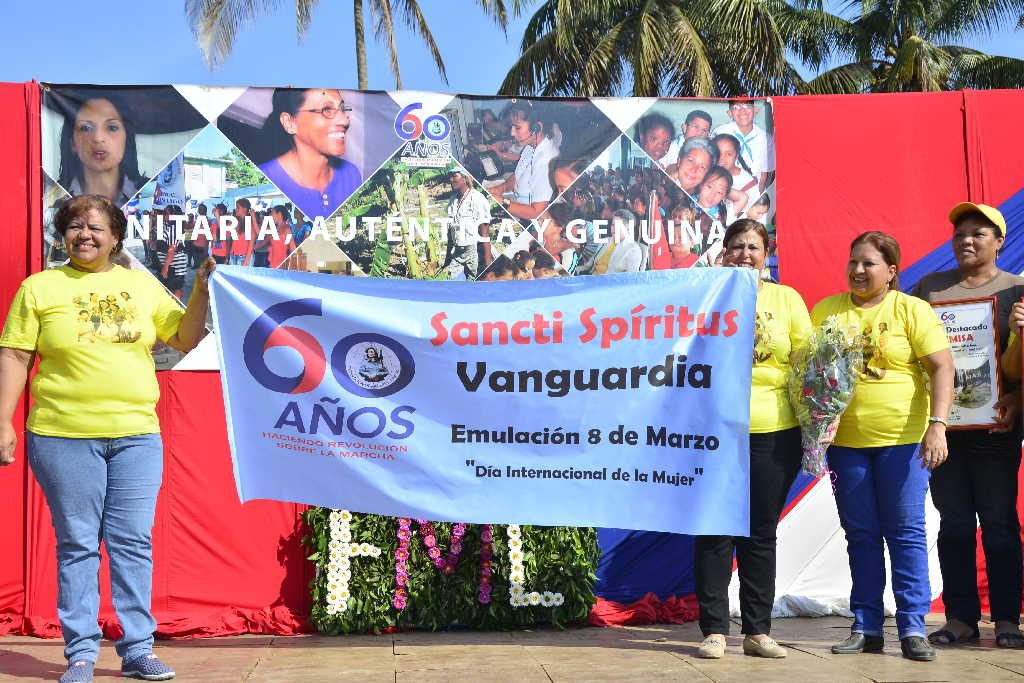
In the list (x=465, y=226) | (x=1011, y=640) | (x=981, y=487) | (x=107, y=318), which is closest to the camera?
(x=107, y=318)

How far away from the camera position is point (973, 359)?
14.2ft

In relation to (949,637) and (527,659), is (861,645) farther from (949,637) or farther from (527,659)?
(527,659)

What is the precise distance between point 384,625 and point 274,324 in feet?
5.24

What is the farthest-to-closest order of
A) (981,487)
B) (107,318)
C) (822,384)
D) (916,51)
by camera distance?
(916,51) → (981,487) → (822,384) → (107,318)

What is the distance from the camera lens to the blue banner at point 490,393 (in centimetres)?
397

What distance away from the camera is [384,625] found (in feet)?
15.7

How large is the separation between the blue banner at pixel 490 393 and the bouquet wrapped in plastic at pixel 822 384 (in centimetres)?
24

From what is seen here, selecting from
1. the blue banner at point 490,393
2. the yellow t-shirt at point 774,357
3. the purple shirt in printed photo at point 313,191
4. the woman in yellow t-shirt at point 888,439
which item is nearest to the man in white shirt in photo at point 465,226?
the purple shirt in printed photo at point 313,191

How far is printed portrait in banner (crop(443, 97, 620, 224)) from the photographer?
17.1 ft

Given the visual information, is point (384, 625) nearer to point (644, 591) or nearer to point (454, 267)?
point (644, 591)

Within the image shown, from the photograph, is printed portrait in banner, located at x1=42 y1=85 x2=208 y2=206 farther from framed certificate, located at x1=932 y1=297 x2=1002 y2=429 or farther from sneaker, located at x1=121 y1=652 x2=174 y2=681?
framed certificate, located at x1=932 y1=297 x2=1002 y2=429

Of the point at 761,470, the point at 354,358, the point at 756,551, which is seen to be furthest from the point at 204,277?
the point at 756,551

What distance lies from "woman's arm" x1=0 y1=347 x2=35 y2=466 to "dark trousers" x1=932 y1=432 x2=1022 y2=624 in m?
3.62

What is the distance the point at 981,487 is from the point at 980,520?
0.46 feet
